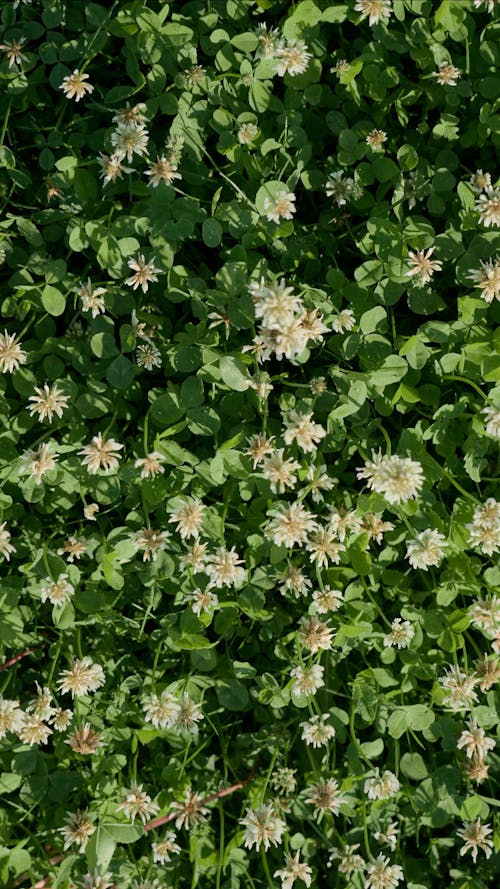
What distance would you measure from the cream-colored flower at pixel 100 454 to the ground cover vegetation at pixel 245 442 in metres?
0.01

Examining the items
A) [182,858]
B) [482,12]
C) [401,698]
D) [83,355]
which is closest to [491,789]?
[401,698]

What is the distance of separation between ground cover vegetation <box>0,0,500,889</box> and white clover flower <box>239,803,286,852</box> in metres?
0.01

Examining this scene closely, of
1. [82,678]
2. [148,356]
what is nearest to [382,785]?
[82,678]

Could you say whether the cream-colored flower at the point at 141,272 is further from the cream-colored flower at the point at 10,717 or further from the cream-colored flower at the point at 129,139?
the cream-colored flower at the point at 10,717

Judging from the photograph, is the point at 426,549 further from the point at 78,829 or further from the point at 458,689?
the point at 78,829

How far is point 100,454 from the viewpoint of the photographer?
2.16 meters

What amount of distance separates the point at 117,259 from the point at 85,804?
170 centimetres

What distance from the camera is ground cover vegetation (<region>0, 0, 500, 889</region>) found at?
2.21 metres

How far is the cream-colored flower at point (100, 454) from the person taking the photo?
2.15 m

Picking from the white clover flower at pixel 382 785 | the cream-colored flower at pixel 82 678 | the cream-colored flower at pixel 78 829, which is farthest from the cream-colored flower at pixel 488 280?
the cream-colored flower at pixel 78 829

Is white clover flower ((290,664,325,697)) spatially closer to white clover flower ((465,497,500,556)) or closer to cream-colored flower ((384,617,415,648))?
cream-colored flower ((384,617,415,648))

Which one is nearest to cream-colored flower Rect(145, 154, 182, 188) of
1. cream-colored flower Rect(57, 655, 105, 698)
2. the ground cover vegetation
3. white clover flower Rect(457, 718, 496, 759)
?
the ground cover vegetation

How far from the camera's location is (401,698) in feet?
7.66

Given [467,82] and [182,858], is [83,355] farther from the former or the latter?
[182,858]
